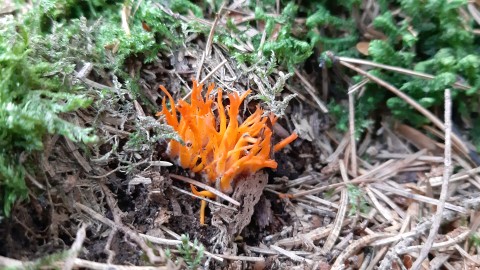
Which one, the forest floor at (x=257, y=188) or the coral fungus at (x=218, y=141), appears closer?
the forest floor at (x=257, y=188)

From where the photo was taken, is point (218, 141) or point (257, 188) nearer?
point (218, 141)

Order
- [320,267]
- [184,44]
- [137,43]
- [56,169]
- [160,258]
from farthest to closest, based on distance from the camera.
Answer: [184,44]
[137,43]
[320,267]
[56,169]
[160,258]

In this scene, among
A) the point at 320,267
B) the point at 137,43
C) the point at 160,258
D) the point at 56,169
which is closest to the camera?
the point at 160,258

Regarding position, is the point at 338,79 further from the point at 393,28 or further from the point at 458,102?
the point at 458,102

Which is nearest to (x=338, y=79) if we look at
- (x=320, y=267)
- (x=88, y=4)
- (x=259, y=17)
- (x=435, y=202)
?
(x=259, y=17)

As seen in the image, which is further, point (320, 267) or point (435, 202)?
point (435, 202)

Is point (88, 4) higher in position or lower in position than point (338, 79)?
higher

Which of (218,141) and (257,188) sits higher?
(218,141)

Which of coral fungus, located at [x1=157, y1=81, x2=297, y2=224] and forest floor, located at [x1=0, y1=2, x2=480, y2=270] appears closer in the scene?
forest floor, located at [x1=0, y1=2, x2=480, y2=270]
